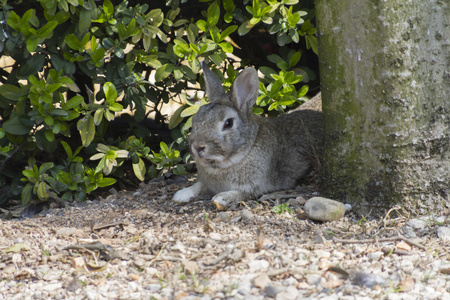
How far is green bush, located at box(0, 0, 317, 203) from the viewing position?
4332 millimetres

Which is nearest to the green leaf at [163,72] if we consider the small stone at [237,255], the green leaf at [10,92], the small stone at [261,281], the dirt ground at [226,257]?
the green leaf at [10,92]

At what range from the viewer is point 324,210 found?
3.72 metres

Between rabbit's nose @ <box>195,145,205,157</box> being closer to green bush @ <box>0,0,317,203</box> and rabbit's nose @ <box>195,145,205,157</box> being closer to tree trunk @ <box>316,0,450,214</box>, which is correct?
green bush @ <box>0,0,317,203</box>

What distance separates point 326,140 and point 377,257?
1.16 m

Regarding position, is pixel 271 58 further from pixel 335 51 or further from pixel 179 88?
pixel 335 51

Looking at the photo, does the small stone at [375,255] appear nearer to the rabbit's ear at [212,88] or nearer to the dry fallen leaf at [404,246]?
the dry fallen leaf at [404,246]

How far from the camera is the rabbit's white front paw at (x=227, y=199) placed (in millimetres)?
4118

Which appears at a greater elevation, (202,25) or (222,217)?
(202,25)

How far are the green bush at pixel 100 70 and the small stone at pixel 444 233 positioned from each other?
185 cm

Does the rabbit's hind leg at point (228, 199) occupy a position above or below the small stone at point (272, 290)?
above

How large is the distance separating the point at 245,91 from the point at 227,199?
0.93m

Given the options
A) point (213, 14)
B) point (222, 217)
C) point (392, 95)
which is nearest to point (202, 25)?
point (213, 14)

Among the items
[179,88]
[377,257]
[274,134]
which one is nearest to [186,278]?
[377,257]

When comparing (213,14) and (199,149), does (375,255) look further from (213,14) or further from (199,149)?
(213,14)
